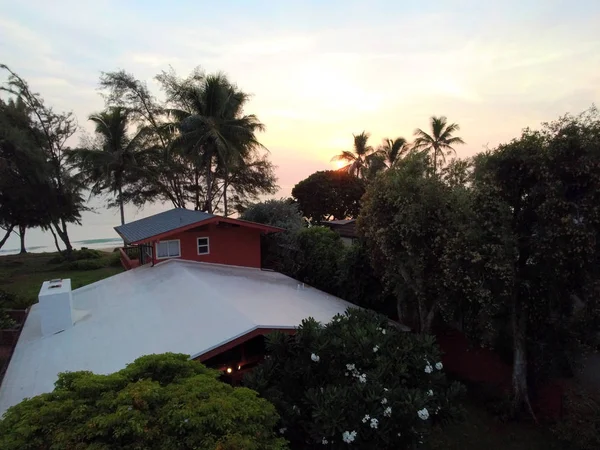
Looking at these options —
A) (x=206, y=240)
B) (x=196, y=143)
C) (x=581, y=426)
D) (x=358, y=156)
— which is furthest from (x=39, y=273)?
(x=358, y=156)

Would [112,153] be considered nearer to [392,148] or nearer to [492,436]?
[392,148]

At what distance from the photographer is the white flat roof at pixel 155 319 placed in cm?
848

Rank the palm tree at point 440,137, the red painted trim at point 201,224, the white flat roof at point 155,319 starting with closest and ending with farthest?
the white flat roof at point 155,319
the red painted trim at point 201,224
the palm tree at point 440,137

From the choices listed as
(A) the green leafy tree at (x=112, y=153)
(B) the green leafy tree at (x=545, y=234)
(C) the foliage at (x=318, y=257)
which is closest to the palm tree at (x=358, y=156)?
(A) the green leafy tree at (x=112, y=153)

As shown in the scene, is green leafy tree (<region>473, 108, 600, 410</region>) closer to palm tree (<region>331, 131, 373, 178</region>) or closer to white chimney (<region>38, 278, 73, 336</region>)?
white chimney (<region>38, 278, 73, 336</region>)

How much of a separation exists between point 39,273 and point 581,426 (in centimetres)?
3155

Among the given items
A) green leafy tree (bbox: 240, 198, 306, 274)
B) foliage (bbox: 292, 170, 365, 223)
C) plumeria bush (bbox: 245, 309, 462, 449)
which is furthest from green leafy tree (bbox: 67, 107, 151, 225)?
plumeria bush (bbox: 245, 309, 462, 449)

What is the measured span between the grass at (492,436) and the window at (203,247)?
10.9 m

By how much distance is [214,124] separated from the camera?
25.6 metres

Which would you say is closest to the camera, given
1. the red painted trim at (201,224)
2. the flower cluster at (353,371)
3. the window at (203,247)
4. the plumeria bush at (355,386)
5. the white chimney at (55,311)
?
the plumeria bush at (355,386)

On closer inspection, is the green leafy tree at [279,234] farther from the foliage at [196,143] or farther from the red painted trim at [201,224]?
the foliage at [196,143]

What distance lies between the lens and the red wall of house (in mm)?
16109

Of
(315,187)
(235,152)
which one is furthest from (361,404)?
(315,187)

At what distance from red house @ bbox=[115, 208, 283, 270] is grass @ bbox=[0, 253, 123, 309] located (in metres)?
7.20
